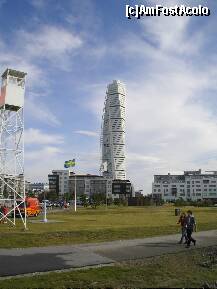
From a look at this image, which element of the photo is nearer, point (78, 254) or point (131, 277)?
point (131, 277)

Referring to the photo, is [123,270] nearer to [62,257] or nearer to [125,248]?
[62,257]

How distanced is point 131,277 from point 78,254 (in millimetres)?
5037

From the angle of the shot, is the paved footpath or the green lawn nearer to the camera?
the green lawn

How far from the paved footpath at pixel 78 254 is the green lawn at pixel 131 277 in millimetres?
1120

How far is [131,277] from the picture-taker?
13266 millimetres

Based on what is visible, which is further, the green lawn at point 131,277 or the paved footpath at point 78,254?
the paved footpath at point 78,254

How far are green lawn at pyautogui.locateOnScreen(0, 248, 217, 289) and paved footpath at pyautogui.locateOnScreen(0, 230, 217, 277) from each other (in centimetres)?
112

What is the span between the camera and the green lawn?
12.0 m

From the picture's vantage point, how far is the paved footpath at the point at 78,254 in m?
14.9

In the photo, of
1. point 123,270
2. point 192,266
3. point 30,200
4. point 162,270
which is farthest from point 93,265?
point 30,200

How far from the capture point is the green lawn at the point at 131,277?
1205 cm

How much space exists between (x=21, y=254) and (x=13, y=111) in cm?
1787

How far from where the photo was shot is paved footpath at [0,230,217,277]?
14.9m

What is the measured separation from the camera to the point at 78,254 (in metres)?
17.9
